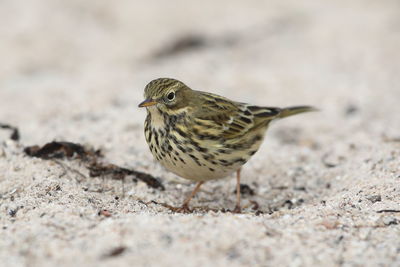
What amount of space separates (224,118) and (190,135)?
58cm

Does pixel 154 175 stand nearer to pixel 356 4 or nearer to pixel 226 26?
pixel 226 26

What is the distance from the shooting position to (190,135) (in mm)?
4996

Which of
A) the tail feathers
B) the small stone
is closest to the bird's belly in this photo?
the tail feathers

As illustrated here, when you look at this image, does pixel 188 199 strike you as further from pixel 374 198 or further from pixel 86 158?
pixel 374 198

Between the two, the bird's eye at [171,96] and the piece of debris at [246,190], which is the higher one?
the bird's eye at [171,96]

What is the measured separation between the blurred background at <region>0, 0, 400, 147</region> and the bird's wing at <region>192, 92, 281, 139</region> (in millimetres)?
1640

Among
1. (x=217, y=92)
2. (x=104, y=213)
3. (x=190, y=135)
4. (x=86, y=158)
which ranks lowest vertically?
(x=104, y=213)

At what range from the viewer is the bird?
16.2ft

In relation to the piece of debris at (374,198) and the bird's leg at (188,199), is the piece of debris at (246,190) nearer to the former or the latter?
the bird's leg at (188,199)

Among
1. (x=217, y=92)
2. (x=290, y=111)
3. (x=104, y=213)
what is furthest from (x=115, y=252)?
(x=217, y=92)

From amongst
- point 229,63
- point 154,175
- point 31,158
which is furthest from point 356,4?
point 31,158

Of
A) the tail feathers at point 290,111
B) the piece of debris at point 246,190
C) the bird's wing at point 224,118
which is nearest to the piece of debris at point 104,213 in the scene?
the bird's wing at point 224,118

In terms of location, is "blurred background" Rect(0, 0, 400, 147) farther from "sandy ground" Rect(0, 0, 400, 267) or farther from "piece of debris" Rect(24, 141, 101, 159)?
"piece of debris" Rect(24, 141, 101, 159)

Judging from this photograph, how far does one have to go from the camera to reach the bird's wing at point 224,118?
513 centimetres
